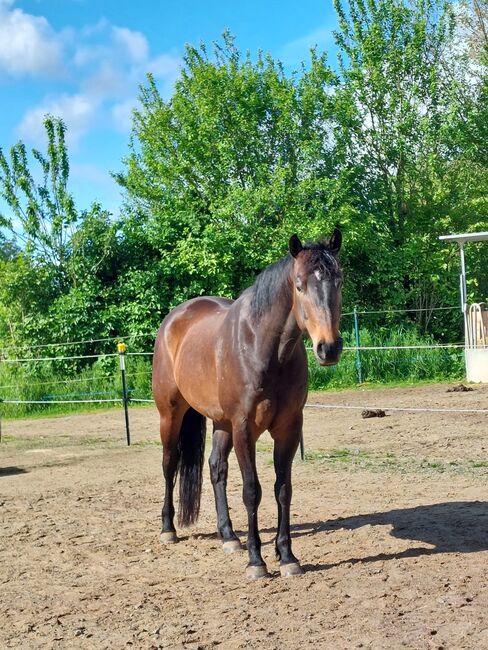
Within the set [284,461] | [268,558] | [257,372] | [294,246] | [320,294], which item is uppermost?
[294,246]

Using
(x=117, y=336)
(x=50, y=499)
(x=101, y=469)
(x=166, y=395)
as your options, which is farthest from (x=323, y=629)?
(x=117, y=336)

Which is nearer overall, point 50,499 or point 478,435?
point 50,499

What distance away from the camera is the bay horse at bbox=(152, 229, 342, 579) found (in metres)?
3.96

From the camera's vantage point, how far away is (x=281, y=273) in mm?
4340

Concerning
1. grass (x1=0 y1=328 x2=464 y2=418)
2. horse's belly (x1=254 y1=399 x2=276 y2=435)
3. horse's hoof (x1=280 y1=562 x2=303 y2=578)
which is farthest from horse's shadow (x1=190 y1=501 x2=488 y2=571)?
grass (x1=0 y1=328 x2=464 y2=418)

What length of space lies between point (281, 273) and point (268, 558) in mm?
1806

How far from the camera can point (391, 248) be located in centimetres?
2023

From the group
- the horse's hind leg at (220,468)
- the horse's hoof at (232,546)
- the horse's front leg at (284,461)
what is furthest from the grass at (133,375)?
the horse's front leg at (284,461)

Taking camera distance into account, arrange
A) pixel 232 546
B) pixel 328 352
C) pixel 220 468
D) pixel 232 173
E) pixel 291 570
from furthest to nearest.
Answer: pixel 232 173, pixel 220 468, pixel 232 546, pixel 291 570, pixel 328 352

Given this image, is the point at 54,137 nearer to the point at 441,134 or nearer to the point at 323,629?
the point at 441,134

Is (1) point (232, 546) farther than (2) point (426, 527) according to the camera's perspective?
No

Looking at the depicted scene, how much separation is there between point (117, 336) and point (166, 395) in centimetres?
1174

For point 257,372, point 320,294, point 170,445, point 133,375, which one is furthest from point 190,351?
point 133,375

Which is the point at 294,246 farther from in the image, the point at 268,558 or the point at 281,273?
the point at 268,558
